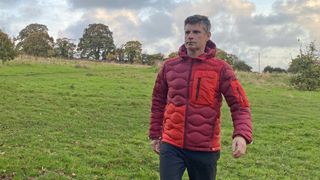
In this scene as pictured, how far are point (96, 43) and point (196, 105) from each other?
10082cm

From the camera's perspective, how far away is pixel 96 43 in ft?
344

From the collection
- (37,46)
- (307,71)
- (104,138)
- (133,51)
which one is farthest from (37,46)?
(104,138)

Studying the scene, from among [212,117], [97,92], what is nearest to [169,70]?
[212,117]

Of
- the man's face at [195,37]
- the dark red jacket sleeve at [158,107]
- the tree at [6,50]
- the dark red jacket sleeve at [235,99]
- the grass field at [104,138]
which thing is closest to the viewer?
the dark red jacket sleeve at [235,99]

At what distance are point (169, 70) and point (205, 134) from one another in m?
0.91

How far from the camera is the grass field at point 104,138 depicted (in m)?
10.7

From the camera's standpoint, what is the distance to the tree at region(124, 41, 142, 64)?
98.0 m

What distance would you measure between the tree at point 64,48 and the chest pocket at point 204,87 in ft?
293

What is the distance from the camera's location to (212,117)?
18.6ft

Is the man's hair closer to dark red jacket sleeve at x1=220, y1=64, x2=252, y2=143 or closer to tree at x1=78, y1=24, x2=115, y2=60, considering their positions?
dark red jacket sleeve at x1=220, y1=64, x2=252, y2=143

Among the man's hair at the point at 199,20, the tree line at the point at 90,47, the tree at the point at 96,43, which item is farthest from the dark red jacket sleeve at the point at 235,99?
the tree at the point at 96,43

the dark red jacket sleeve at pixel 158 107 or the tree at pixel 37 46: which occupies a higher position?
the tree at pixel 37 46

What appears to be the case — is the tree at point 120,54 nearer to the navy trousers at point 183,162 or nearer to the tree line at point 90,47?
the tree line at point 90,47

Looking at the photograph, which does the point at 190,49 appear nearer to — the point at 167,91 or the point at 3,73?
the point at 167,91
